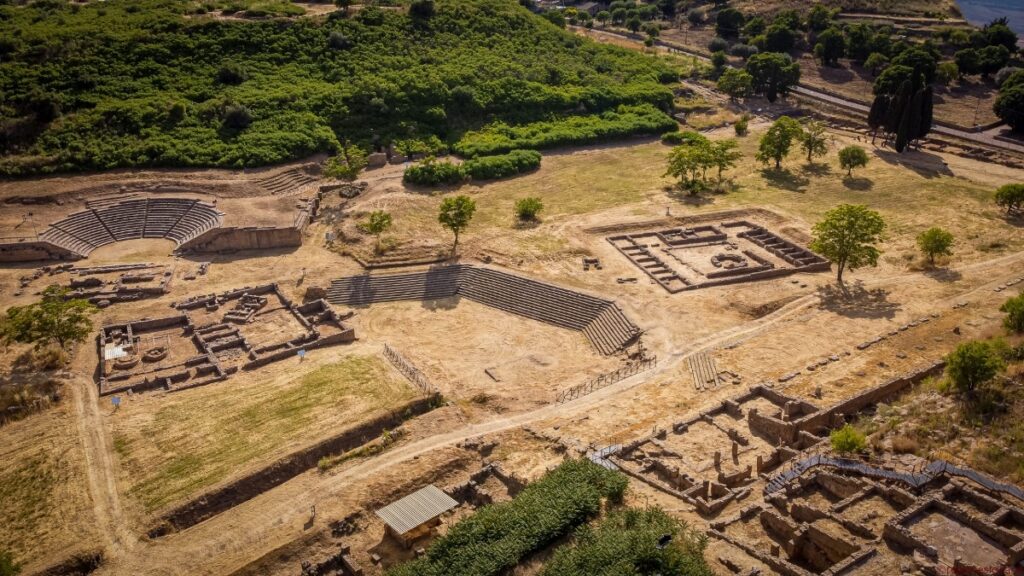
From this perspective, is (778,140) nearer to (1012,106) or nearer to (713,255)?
(713,255)

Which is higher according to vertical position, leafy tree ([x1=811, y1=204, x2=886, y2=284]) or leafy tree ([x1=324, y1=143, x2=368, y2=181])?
leafy tree ([x1=811, y1=204, x2=886, y2=284])

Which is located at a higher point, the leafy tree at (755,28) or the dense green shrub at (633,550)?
the leafy tree at (755,28)

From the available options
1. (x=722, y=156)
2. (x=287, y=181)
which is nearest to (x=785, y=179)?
(x=722, y=156)

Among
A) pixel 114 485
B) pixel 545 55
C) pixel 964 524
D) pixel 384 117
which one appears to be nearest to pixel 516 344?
pixel 114 485

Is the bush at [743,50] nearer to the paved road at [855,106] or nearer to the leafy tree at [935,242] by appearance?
the paved road at [855,106]

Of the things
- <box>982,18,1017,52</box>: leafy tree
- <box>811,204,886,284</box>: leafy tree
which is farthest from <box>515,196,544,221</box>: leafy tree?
<box>982,18,1017,52</box>: leafy tree

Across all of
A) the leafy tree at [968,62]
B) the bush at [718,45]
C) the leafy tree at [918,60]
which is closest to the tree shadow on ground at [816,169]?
the leafy tree at [918,60]

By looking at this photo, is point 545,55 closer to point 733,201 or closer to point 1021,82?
point 733,201

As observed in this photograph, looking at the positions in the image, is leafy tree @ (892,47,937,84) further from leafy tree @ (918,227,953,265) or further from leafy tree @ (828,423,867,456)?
leafy tree @ (828,423,867,456)
